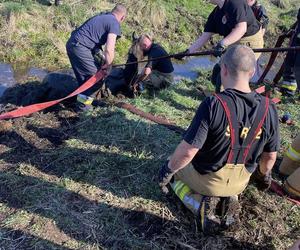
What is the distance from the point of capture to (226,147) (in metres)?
3.29

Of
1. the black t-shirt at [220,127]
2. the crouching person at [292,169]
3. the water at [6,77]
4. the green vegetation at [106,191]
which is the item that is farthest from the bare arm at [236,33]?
the water at [6,77]

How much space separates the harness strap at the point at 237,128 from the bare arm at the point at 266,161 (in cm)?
28

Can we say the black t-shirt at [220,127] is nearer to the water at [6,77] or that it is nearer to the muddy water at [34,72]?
the muddy water at [34,72]

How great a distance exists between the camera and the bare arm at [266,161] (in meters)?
3.60

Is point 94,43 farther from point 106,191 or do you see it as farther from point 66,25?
point 66,25

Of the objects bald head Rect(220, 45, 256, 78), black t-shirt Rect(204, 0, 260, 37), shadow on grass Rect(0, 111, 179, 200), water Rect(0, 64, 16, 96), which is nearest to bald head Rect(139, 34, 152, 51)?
black t-shirt Rect(204, 0, 260, 37)

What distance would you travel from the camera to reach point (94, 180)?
167 inches

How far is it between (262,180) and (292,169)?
671mm

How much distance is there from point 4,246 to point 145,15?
30.9ft

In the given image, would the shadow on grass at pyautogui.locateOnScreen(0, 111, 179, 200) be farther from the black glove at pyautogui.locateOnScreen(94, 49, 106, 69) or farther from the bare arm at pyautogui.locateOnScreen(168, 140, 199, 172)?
the black glove at pyautogui.locateOnScreen(94, 49, 106, 69)

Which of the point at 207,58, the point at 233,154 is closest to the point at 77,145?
the point at 233,154

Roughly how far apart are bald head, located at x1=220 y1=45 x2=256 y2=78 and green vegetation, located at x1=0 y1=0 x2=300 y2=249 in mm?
1560

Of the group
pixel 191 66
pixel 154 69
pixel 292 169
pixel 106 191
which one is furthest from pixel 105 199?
pixel 191 66

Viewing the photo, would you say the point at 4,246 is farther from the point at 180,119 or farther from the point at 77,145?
the point at 180,119
